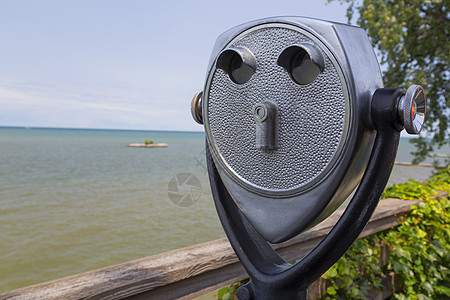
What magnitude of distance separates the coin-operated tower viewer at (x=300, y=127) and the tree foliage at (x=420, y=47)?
456cm

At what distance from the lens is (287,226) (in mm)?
661

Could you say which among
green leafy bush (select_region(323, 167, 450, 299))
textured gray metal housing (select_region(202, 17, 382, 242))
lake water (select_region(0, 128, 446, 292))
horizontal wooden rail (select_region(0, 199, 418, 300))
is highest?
textured gray metal housing (select_region(202, 17, 382, 242))

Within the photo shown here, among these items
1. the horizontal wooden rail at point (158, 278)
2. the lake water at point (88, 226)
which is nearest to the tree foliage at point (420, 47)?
the lake water at point (88, 226)

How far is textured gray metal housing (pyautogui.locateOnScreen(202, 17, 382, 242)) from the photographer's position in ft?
1.96

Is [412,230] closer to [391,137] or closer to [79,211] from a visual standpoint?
[391,137]

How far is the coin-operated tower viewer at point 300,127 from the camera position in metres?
0.60

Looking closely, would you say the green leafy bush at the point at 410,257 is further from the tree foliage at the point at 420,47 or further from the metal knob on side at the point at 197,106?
the tree foliage at the point at 420,47

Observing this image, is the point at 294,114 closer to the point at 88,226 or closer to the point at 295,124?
the point at 295,124

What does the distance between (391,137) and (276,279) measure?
31 cm

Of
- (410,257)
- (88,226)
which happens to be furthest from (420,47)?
(88,226)

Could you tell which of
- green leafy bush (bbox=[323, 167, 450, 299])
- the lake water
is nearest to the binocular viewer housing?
green leafy bush (bbox=[323, 167, 450, 299])

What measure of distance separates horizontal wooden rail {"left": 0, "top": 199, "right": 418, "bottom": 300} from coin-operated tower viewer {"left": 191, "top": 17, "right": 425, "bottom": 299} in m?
0.40

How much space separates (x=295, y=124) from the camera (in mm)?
639

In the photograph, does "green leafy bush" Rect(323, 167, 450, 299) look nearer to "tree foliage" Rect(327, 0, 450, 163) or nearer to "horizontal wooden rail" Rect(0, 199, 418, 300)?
"horizontal wooden rail" Rect(0, 199, 418, 300)
